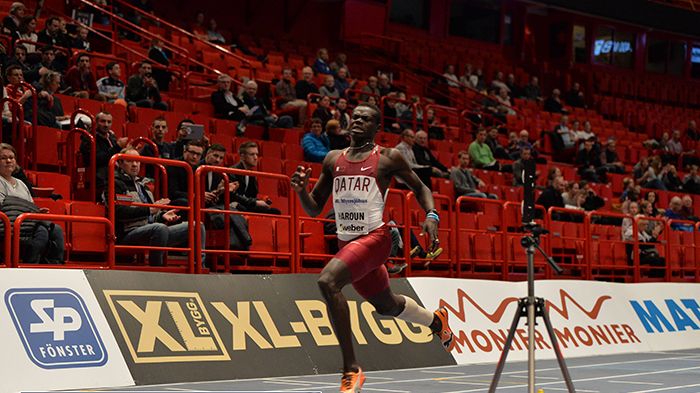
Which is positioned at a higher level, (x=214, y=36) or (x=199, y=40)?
(x=214, y=36)

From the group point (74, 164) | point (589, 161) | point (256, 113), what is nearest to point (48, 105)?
point (74, 164)

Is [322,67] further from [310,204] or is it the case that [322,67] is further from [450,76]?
[310,204]

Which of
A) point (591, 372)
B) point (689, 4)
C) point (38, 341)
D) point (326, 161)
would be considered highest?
point (689, 4)

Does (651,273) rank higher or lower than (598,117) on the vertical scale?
lower

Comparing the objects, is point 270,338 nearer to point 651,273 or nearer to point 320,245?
point 320,245

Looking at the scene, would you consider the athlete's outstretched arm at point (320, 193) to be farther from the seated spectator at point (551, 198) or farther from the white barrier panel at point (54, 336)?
the seated spectator at point (551, 198)


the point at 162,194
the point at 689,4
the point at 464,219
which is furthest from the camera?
the point at 689,4

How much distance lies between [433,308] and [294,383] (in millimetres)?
3196

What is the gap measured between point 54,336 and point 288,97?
35.8 ft

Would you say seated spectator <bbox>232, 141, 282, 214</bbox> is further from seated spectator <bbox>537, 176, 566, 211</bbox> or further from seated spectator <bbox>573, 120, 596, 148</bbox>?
seated spectator <bbox>573, 120, 596, 148</bbox>

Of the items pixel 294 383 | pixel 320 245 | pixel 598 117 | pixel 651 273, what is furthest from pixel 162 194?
pixel 598 117

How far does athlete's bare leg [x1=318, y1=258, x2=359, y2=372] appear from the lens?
24.1ft

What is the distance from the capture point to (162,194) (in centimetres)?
1103

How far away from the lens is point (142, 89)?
610 inches
